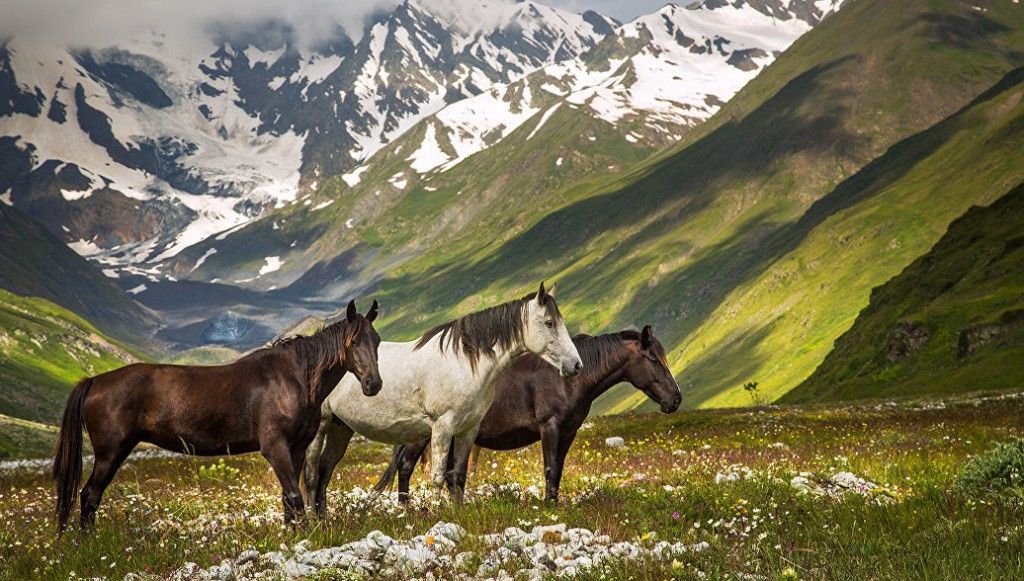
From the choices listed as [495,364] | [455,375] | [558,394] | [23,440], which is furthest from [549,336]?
[23,440]

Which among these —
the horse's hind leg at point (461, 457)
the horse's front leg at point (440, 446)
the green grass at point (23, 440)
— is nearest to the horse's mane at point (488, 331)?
the horse's front leg at point (440, 446)

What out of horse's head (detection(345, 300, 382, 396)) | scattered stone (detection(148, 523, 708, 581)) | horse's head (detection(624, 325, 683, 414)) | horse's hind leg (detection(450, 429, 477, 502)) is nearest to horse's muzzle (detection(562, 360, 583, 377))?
horse's hind leg (detection(450, 429, 477, 502))

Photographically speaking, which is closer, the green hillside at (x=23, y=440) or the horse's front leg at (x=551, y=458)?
the horse's front leg at (x=551, y=458)

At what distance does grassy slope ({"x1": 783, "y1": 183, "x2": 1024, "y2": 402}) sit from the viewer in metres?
77.1

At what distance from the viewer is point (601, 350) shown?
68.1ft

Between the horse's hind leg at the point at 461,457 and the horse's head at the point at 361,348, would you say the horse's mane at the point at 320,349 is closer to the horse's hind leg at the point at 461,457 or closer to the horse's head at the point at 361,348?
the horse's head at the point at 361,348

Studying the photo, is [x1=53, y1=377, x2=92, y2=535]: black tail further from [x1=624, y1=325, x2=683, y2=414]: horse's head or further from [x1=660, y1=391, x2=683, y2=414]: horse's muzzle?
[x1=660, y1=391, x2=683, y2=414]: horse's muzzle

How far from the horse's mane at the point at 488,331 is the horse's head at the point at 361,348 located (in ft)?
5.94

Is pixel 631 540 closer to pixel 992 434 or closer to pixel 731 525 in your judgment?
pixel 731 525

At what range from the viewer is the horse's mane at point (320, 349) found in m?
16.9

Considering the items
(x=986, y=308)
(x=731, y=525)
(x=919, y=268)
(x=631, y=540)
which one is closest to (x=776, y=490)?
(x=731, y=525)

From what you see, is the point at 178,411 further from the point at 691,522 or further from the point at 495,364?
the point at 691,522

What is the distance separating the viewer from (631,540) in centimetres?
1248

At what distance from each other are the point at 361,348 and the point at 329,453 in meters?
3.20
